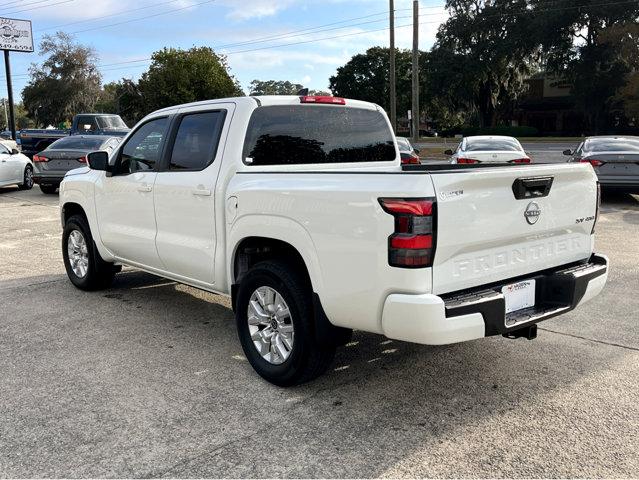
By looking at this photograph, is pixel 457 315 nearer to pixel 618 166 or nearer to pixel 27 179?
pixel 618 166

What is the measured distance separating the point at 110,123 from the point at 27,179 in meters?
5.99

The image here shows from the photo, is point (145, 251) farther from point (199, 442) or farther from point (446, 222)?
point (446, 222)

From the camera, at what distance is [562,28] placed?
4928 centimetres

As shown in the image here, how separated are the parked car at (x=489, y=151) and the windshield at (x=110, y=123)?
13589 millimetres

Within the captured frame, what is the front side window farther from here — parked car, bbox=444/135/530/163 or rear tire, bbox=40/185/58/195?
rear tire, bbox=40/185/58/195

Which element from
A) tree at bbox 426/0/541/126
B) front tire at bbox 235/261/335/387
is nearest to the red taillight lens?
front tire at bbox 235/261/335/387

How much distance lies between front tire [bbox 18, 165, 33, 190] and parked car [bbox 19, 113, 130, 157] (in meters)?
4.62

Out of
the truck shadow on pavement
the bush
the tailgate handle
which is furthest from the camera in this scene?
the bush

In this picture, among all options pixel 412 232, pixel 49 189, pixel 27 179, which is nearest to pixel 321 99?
pixel 412 232

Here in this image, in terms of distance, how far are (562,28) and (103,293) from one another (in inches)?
2008

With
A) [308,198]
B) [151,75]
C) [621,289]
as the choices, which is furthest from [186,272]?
[151,75]

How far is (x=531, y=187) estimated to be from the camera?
12.1 ft

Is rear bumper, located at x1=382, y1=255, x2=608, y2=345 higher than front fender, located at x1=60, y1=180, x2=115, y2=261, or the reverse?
front fender, located at x1=60, y1=180, x2=115, y2=261

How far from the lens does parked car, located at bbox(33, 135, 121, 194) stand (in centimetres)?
1521
